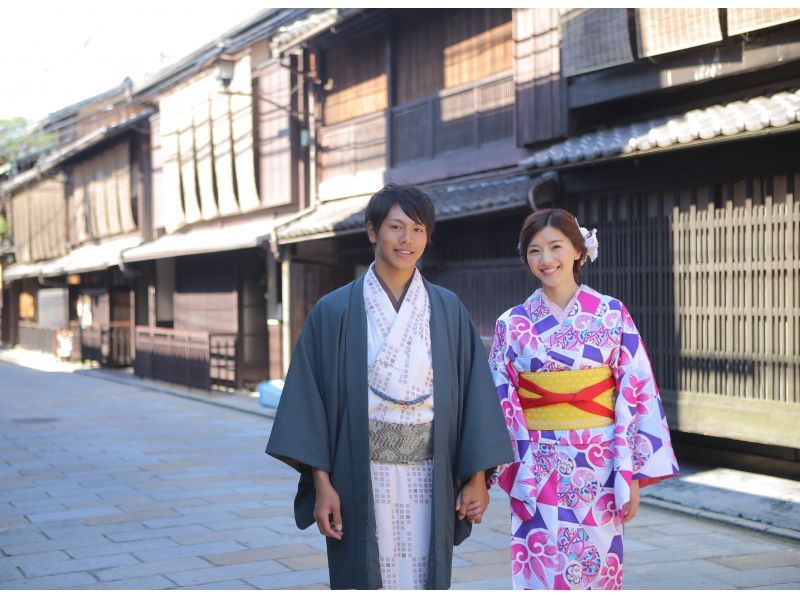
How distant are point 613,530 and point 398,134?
10757 millimetres

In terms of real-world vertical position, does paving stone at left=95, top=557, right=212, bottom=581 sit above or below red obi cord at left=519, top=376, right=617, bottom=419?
below

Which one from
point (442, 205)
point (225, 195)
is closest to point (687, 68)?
point (442, 205)

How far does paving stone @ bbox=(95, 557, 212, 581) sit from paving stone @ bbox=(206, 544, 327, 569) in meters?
0.11

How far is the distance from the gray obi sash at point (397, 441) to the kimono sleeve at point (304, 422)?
6.8 inches

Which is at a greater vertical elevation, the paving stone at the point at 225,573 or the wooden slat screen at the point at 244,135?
the wooden slat screen at the point at 244,135

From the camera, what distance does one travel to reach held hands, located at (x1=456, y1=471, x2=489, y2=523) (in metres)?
3.49

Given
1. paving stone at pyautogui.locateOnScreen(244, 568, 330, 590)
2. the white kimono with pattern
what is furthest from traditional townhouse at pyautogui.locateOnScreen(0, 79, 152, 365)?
the white kimono with pattern

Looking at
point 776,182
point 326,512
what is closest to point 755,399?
point 776,182

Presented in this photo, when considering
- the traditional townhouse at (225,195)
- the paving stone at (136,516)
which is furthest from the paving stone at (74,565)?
the traditional townhouse at (225,195)

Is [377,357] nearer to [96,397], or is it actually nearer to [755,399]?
[755,399]

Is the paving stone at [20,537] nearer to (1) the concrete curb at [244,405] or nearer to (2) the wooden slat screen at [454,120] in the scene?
(1) the concrete curb at [244,405]

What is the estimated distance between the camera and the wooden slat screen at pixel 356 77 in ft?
47.9

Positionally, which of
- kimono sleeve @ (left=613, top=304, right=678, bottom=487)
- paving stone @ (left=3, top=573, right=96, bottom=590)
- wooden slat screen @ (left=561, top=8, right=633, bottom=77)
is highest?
wooden slat screen @ (left=561, top=8, right=633, bottom=77)

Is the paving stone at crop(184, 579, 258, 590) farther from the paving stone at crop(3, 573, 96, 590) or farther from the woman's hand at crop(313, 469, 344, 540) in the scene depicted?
the woman's hand at crop(313, 469, 344, 540)
